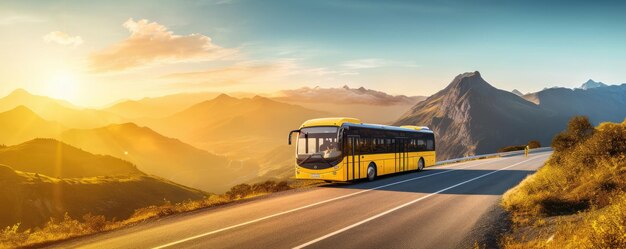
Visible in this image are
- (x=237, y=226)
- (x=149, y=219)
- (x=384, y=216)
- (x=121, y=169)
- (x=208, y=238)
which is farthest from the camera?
(x=121, y=169)

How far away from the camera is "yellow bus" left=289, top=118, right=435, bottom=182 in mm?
21953

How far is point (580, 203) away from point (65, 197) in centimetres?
11723

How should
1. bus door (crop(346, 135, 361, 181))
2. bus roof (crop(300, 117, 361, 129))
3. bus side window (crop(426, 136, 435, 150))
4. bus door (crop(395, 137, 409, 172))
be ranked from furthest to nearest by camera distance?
bus side window (crop(426, 136, 435, 150)), bus door (crop(395, 137, 409, 172)), bus roof (crop(300, 117, 361, 129)), bus door (crop(346, 135, 361, 181))

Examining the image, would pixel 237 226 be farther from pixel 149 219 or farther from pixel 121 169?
pixel 121 169

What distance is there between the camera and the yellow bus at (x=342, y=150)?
22.0 metres

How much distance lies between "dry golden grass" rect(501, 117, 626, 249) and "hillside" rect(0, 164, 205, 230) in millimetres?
95819

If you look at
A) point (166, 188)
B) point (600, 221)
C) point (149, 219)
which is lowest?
point (166, 188)

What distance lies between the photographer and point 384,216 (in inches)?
518

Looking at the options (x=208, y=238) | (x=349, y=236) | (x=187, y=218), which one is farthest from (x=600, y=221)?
(x=187, y=218)

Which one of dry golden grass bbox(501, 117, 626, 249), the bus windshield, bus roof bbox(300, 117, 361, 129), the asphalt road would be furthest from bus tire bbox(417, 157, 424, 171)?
the asphalt road

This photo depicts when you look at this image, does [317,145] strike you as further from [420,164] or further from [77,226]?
[420,164]

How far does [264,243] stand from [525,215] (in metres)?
7.45

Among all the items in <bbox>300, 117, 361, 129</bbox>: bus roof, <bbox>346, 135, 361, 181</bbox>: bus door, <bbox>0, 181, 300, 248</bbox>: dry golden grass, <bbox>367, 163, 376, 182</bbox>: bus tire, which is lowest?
<bbox>0, 181, 300, 248</bbox>: dry golden grass

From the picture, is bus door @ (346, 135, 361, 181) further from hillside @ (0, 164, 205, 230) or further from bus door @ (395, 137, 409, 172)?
hillside @ (0, 164, 205, 230)
